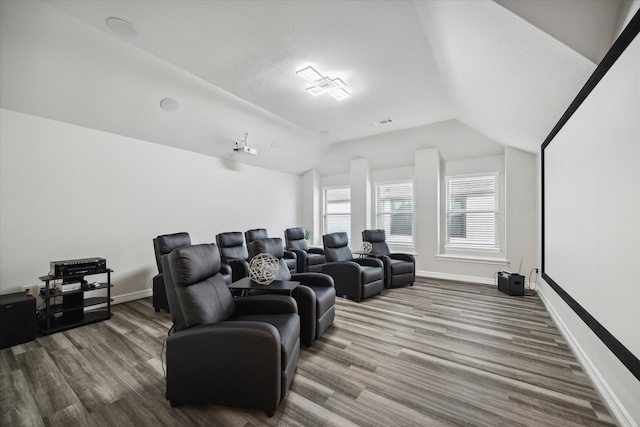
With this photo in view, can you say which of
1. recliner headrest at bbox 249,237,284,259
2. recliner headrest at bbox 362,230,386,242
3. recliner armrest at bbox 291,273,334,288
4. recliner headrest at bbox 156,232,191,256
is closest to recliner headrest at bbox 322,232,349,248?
recliner headrest at bbox 362,230,386,242

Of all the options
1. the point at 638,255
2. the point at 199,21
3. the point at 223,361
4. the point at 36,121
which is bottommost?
the point at 223,361

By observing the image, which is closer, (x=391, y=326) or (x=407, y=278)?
(x=391, y=326)

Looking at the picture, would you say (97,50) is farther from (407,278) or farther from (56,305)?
(407,278)

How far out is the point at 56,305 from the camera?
327 cm

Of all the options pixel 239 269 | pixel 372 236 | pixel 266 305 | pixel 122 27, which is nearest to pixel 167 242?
pixel 239 269

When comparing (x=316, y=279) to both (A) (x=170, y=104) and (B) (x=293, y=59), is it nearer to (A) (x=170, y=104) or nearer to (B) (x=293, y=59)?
(B) (x=293, y=59)

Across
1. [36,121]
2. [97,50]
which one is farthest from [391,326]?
[36,121]

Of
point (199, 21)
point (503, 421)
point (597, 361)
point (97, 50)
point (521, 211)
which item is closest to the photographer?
point (503, 421)

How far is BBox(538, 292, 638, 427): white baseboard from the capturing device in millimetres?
1588

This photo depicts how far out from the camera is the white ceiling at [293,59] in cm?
198

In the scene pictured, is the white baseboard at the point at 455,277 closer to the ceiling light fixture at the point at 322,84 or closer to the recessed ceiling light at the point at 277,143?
the ceiling light fixture at the point at 322,84

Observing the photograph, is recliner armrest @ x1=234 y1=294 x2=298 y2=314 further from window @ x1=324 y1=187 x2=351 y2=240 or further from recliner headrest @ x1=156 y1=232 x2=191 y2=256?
window @ x1=324 y1=187 x2=351 y2=240

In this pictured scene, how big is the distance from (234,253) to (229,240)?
0.85 feet

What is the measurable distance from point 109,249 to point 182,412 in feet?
10.4
